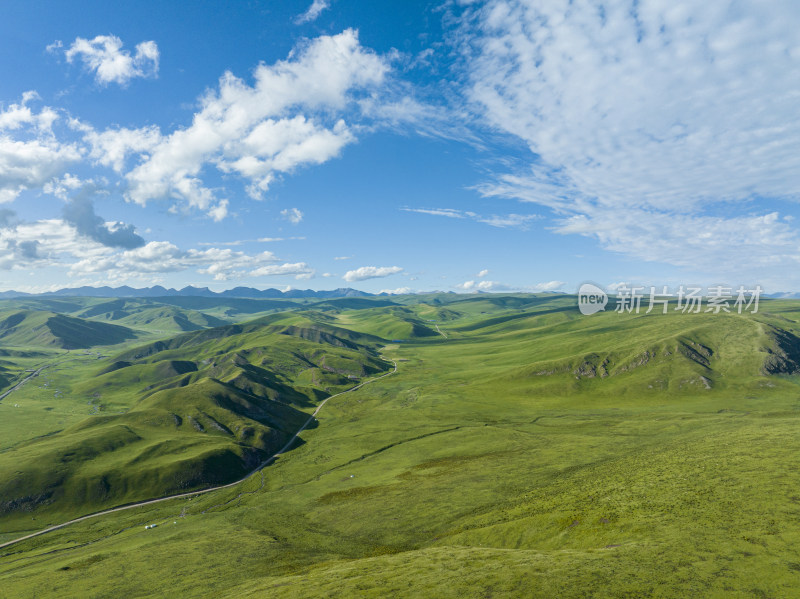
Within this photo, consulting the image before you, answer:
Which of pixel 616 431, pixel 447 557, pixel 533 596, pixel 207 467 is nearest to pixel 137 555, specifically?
pixel 207 467

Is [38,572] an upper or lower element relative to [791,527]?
lower

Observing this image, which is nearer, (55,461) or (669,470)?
(669,470)

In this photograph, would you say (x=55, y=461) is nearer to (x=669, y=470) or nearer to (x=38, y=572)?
(x=38, y=572)

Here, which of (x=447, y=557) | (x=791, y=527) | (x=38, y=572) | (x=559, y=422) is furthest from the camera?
(x=559, y=422)

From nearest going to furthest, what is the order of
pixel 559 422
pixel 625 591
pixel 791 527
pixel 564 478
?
pixel 625 591, pixel 791 527, pixel 564 478, pixel 559 422

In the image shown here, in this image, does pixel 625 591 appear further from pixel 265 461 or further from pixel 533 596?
pixel 265 461

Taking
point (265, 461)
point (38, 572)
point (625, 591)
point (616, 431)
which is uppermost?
point (625, 591)

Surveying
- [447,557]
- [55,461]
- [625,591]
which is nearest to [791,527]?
[625,591]

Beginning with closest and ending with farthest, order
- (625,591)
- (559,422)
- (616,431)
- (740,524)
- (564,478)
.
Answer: (625,591), (740,524), (564,478), (616,431), (559,422)

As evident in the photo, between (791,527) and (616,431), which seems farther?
(616,431)
